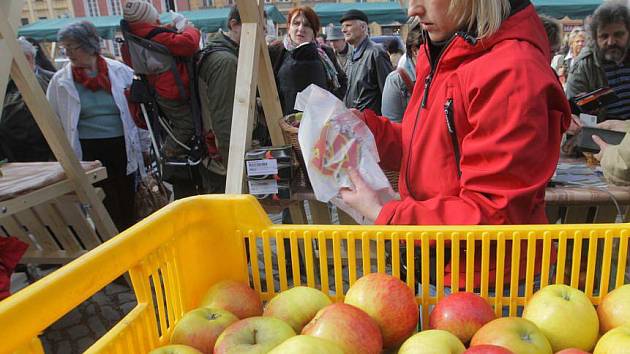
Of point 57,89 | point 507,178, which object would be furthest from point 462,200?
point 57,89

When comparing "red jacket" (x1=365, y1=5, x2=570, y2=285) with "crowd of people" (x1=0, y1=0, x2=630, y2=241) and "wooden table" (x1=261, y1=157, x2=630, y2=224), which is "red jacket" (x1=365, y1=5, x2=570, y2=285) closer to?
"crowd of people" (x1=0, y1=0, x2=630, y2=241)

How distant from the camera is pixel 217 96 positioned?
3.39m

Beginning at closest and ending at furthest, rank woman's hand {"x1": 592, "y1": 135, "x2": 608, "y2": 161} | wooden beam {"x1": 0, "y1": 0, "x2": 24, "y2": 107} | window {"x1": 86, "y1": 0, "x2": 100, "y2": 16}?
wooden beam {"x1": 0, "y1": 0, "x2": 24, "y2": 107} < woman's hand {"x1": 592, "y1": 135, "x2": 608, "y2": 161} < window {"x1": 86, "y1": 0, "x2": 100, "y2": 16}

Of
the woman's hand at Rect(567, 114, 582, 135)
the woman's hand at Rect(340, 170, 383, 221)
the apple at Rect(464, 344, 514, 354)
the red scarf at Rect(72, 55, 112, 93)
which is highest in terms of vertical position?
the red scarf at Rect(72, 55, 112, 93)

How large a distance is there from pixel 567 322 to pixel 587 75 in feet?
10.7

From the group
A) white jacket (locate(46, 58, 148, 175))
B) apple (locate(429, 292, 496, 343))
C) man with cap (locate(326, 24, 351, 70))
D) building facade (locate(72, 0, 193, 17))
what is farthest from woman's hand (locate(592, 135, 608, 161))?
building facade (locate(72, 0, 193, 17))

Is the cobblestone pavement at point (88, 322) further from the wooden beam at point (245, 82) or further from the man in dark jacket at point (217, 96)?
the wooden beam at point (245, 82)

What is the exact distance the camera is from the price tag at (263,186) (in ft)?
7.78

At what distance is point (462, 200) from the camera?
1.18 m

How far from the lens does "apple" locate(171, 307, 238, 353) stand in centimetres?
104

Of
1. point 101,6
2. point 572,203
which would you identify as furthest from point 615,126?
point 101,6

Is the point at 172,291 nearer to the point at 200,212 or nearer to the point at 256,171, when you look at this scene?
the point at 200,212

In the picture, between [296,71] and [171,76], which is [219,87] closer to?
[171,76]

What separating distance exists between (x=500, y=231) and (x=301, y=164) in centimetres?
151
